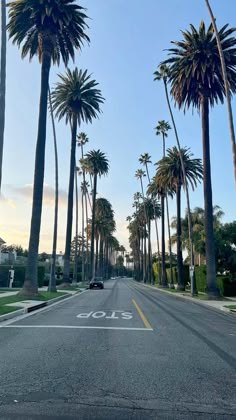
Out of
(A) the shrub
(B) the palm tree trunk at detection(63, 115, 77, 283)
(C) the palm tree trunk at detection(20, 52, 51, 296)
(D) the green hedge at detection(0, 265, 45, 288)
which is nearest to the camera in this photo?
(C) the palm tree trunk at detection(20, 52, 51, 296)

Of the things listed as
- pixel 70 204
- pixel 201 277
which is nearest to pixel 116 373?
pixel 70 204

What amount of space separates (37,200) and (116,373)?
22.2 m

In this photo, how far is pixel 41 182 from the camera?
95.8ft

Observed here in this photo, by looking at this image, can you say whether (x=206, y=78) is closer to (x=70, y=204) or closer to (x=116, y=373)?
(x=70, y=204)

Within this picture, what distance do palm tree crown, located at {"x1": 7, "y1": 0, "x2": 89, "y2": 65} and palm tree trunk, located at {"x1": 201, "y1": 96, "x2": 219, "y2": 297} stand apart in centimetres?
1112

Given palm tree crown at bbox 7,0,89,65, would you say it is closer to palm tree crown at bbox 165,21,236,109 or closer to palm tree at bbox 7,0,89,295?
palm tree at bbox 7,0,89,295

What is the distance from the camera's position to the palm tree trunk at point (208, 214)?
33.6 metres

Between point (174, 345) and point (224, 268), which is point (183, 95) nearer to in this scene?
point (224, 268)

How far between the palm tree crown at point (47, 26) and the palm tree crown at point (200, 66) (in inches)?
315

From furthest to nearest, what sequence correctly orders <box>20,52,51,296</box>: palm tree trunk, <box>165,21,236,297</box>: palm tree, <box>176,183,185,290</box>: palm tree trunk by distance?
<box>176,183,185,290</box>: palm tree trunk → <box>165,21,236,297</box>: palm tree → <box>20,52,51,296</box>: palm tree trunk

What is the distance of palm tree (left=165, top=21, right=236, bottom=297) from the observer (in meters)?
33.5

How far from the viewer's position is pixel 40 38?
3088 cm

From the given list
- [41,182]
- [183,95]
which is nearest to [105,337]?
[41,182]

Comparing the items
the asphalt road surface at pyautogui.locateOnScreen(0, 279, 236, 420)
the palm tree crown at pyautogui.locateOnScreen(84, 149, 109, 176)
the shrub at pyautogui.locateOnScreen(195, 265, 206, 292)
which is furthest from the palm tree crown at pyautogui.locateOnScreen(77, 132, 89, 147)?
the asphalt road surface at pyautogui.locateOnScreen(0, 279, 236, 420)
